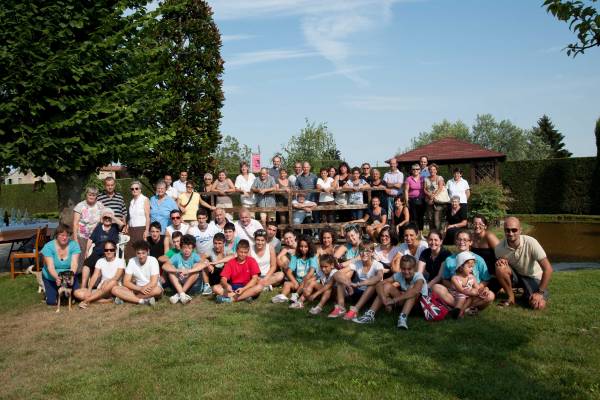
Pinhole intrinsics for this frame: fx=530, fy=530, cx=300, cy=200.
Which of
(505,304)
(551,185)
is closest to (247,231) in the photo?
(505,304)

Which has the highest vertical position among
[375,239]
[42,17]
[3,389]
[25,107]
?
[42,17]

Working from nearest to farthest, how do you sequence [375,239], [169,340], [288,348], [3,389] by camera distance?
1. [3,389]
2. [288,348]
3. [169,340]
4. [375,239]

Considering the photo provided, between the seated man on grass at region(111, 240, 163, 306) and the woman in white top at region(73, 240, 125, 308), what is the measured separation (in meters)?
0.13

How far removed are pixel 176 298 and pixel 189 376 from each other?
3288 millimetres

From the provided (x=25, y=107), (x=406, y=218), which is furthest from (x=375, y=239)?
(x=25, y=107)

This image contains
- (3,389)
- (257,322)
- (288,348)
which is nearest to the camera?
(3,389)

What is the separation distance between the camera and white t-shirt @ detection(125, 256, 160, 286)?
845 cm

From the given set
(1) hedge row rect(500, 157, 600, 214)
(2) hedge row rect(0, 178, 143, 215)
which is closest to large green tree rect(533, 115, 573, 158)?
(1) hedge row rect(500, 157, 600, 214)

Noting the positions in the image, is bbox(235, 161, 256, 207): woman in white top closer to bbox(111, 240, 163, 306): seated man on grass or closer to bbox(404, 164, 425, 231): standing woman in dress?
bbox(111, 240, 163, 306): seated man on grass

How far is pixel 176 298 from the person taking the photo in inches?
327

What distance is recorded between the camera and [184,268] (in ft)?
28.5

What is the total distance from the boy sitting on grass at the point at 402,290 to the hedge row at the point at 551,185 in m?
22.3

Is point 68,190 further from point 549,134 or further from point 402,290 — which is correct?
point 549,134

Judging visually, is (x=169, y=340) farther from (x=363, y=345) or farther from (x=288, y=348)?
(x=363, y=345)
